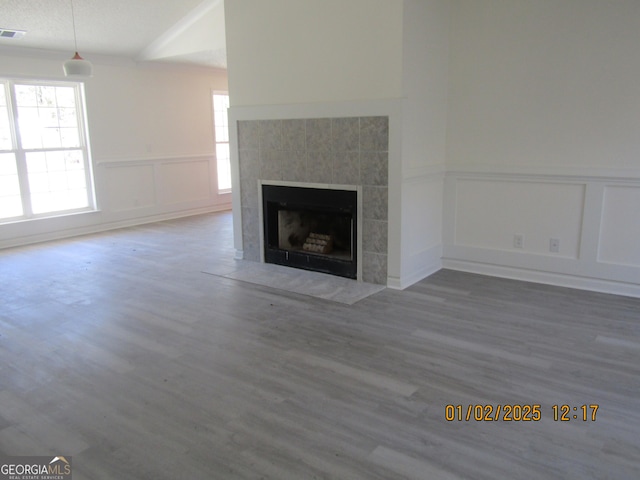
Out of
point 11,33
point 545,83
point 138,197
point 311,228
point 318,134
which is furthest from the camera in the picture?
point 138,197

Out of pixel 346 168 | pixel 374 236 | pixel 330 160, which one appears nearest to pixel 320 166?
pixel 330 160

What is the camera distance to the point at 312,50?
4.41 metres

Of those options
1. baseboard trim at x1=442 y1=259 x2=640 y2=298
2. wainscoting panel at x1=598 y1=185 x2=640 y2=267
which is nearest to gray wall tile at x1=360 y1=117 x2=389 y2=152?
baseboard trim at x1=442 y1=259 x2=640 y2=298

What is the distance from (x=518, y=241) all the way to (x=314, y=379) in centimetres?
261

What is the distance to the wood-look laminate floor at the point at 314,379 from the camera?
2111 mm

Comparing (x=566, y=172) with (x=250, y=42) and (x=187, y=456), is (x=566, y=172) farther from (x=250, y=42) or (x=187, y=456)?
(x=187, y=456)

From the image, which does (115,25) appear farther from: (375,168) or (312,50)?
(375,168)

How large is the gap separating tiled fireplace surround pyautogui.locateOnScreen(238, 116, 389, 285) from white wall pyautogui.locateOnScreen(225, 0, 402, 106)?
0.23 meters

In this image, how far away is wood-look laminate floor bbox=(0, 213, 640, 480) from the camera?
2.11 metres

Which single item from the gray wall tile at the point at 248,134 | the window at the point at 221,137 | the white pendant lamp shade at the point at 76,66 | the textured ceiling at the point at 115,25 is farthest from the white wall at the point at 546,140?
the window at the point at 221,137

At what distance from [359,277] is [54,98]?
4.93 m

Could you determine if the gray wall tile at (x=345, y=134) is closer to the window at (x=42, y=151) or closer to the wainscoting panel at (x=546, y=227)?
the wainscoting panel at (x=546, y=227)

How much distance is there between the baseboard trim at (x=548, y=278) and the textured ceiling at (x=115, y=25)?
4.08 meters

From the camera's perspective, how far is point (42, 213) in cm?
661
